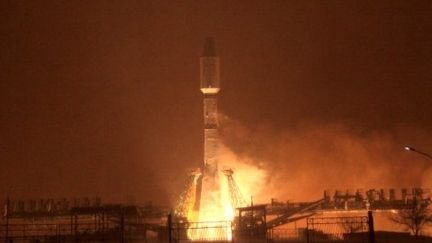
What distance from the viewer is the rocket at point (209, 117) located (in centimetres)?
8856

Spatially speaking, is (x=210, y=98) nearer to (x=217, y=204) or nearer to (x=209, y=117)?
(x=209, y=117)

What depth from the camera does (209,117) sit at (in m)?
90.2

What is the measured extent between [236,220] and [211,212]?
8.76 meters

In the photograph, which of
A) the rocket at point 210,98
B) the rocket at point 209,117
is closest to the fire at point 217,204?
the rocket at point 209,117

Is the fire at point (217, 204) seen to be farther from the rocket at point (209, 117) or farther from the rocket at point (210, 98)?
the rocket at point (210, 98)

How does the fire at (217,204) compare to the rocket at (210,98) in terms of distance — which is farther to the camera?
the fire at (217,204)

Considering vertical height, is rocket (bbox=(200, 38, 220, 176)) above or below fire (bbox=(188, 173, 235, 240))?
above

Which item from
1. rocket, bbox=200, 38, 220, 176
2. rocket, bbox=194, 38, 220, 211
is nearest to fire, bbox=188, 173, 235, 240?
rocket, bbox=194, 38, 220, 211

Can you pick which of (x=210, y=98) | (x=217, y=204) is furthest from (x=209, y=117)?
(x=217, y=204)

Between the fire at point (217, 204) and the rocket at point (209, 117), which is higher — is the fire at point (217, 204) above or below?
below

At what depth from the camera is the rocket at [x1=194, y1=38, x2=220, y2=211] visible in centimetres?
8856

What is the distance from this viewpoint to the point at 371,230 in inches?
1435

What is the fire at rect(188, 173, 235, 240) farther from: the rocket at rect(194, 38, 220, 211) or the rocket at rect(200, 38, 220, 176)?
the rocket at rect(200, 38, 220, 176)

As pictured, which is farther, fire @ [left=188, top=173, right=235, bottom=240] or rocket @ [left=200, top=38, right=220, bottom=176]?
fire @ [left=188, top=173, right=235, bottom=240]
